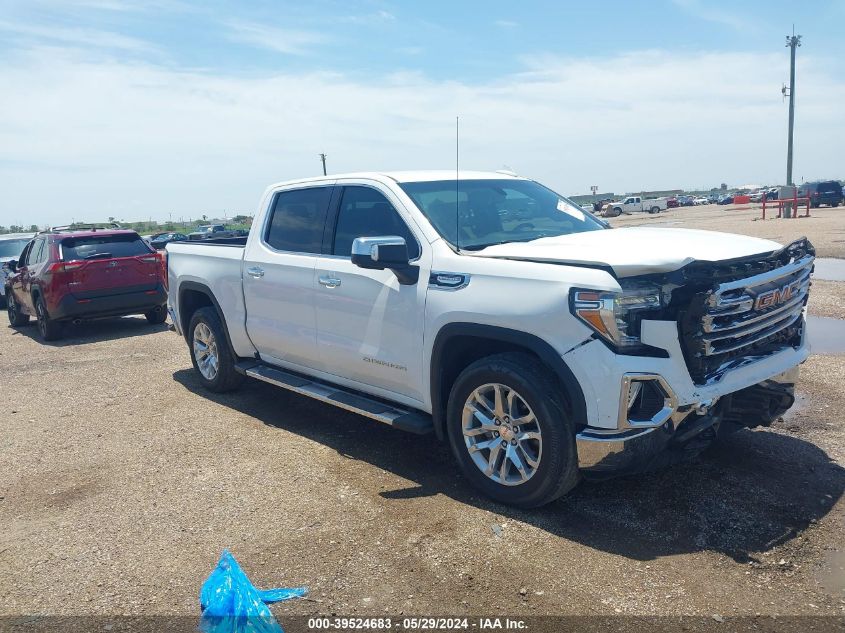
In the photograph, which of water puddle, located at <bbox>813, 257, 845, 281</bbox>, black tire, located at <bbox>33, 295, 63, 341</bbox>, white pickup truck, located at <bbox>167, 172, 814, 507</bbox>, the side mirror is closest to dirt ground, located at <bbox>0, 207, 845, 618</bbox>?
white pickup truck, located at <bbox>167, 172, 814, 507</bbox>

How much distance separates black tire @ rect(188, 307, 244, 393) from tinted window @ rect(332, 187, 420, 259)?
76.3 inches

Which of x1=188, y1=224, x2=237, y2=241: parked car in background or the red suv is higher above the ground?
x1=188, y1=224, x2=237, y2=241: parked car in background

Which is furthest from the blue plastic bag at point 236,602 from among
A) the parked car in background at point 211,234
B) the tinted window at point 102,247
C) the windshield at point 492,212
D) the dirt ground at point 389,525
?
the tinted window at point 102,247

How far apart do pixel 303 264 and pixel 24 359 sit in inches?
256

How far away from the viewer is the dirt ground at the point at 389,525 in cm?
340

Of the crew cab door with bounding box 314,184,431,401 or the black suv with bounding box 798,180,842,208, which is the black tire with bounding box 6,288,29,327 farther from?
the black suv with bounding box 798,180,842,208

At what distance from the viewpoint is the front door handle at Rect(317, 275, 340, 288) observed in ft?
17.1

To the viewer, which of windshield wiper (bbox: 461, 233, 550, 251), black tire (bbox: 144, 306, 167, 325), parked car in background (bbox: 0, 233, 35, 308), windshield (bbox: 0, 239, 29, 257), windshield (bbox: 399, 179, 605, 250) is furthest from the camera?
windshield (bbox: 0, 239, 29, 257)

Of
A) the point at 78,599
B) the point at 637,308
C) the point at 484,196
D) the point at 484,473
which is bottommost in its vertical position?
the point at 78,599

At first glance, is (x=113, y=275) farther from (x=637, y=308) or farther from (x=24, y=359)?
(x=637, y=308)

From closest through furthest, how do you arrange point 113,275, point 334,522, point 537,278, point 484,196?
point 537,278, point 334,522, point 484,196, point 113,275

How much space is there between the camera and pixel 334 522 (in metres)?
4.22

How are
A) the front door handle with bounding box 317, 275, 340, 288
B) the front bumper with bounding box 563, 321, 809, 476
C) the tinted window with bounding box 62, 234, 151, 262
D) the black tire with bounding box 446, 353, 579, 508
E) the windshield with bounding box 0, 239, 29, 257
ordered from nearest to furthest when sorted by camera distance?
the front bumper with bounding box 563, 321, 809, 476 → the black tire with bounding box 446, 353, 579, 508 → the front door handle with bounding box 317, 275, 340, 288 → the tinted window with bounding box 62, 234, 151, 262 → the windshield with bounding box 0, 239, 29, 257

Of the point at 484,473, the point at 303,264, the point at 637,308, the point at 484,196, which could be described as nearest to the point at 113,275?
the point at 303,264
